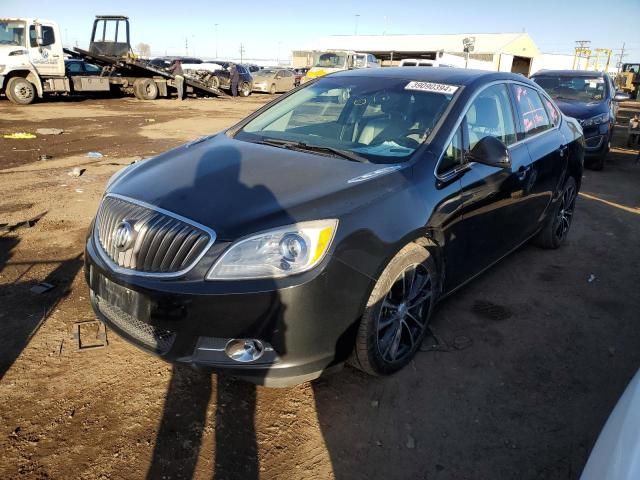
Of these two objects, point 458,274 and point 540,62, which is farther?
point 540,62

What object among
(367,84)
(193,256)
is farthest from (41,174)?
(193,256)

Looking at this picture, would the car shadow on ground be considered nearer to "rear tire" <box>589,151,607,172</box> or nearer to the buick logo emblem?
the buick logo emblem

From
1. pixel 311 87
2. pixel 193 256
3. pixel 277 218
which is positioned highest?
pixel 311 87

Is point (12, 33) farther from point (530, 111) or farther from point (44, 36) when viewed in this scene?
point (530, 111)

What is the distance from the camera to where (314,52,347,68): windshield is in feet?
78.0

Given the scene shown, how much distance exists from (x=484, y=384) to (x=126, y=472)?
2025 millimetres

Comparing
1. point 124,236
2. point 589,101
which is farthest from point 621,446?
point 589,101

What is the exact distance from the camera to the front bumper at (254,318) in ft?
7.20

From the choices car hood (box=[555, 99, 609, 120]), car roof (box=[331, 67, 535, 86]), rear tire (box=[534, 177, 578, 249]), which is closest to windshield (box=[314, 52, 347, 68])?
car hood (box=[555, 99, 609, 120])

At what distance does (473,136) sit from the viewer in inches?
131

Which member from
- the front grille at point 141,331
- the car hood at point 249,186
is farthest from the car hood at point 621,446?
the front grille at point 141,331

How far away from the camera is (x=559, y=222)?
16.7 feet

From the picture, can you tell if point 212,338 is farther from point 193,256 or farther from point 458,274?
point 458,274

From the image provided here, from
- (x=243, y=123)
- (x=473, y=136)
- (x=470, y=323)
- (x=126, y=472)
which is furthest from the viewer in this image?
(x=243, y=123)
